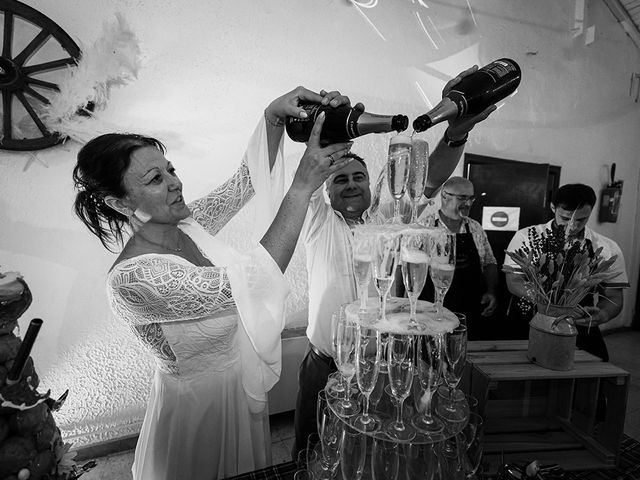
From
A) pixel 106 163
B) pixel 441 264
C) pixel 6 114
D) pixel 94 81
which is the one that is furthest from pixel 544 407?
pixel 6 114

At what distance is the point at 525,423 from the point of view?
4.37 feet

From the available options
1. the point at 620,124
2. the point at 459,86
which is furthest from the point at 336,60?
the point at 620,124

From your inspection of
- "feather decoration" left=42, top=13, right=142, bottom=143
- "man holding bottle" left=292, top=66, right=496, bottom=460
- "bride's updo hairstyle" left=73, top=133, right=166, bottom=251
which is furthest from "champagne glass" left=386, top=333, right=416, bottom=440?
"feather decoration" left=42, top=13, right=142, bottom=143

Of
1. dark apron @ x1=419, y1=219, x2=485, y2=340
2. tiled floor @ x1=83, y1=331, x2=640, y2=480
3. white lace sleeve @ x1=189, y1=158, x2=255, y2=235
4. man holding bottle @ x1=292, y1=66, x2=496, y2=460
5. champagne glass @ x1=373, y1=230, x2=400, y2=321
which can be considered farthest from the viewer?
dark apron @ x1=419, y1=219, x2=485, y2=340

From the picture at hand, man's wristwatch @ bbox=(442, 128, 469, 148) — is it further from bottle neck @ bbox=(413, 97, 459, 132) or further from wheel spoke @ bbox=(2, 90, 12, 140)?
wheel spoke @ bbox=(2, 90, 12, 140)

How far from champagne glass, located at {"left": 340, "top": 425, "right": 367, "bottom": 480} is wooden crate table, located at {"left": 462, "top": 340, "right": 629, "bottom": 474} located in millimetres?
453

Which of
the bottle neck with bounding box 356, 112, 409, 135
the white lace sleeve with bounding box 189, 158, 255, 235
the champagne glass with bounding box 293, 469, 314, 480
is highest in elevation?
the bottle neck with bounding box 356, 112, 409, 135

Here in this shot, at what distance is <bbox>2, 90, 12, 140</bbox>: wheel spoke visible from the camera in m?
1.88

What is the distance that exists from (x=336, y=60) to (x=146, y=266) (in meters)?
2.39

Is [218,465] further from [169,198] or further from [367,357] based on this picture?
[169,198]

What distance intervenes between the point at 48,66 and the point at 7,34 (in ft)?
0.67

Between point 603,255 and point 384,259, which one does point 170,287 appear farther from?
point 603,255

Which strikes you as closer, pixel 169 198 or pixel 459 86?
pixel 459 86

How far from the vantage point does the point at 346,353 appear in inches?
39.1
